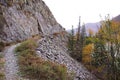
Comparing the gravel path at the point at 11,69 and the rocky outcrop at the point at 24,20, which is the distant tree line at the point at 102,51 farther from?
the gravel path at the point at 11,69

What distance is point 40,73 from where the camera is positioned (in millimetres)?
23844

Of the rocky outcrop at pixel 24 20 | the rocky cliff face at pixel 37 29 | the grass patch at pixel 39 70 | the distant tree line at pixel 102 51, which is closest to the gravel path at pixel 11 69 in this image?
the grass patch at pixel 39 70

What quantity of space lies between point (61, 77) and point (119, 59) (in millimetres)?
19315

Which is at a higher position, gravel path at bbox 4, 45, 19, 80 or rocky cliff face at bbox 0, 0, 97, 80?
rocky cliff face at bbox 0, 0, 97, 80

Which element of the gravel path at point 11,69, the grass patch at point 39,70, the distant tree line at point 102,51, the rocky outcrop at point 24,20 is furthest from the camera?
the rocky outcrop at point 24,20

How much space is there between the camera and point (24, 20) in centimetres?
5606

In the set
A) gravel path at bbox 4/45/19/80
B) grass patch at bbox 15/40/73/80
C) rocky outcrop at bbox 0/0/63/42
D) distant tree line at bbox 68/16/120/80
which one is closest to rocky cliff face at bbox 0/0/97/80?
rocky outcrop at bbox 0/0/63/42

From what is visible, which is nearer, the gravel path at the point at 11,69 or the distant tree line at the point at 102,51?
the gravel path at the point at 11,69

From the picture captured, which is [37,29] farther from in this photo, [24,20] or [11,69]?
[11,69]

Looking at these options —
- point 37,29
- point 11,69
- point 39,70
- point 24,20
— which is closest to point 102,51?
point 24,20

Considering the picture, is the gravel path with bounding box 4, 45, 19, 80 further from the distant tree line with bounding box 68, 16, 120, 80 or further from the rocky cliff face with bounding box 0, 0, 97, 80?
the distant tree line with bounding box 68, 16, 120, 80

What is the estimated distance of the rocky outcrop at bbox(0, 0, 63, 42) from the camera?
152ft

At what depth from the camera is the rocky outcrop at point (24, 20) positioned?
46.4 meters

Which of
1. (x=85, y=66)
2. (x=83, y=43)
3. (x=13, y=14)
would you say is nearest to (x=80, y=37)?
(x=83, y=43)
